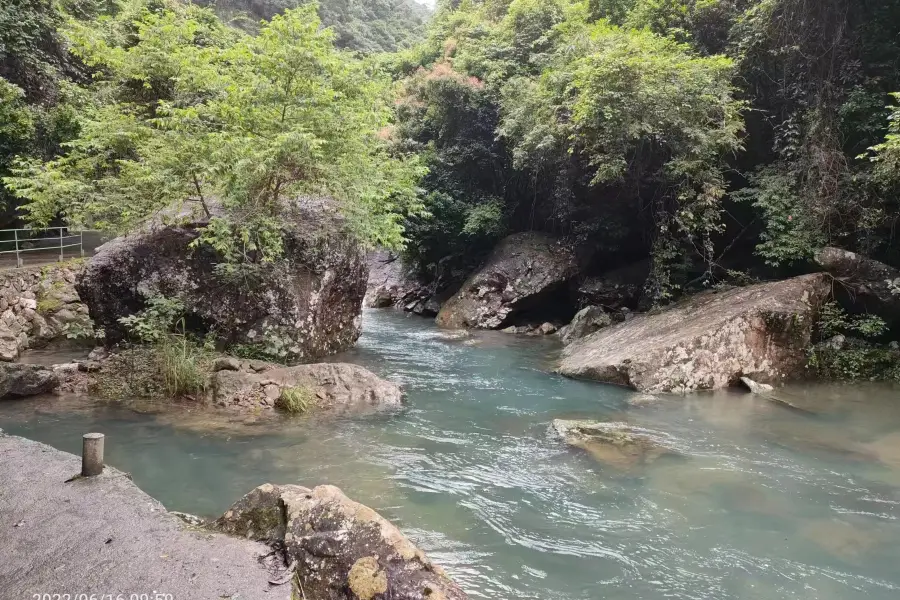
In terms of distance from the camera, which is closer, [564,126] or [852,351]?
[852,351]

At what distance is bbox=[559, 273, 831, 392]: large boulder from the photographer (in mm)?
10508

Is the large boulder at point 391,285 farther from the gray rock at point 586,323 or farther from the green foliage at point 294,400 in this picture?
the green foliage at point 294,400

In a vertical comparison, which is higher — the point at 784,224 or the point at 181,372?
the point at 784,224

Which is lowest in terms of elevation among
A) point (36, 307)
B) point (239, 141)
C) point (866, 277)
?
point (36, 307)

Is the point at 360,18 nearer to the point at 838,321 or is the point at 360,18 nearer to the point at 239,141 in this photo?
the point at 239,141

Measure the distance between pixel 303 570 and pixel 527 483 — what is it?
3235mm

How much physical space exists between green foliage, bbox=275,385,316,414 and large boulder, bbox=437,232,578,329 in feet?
31.4

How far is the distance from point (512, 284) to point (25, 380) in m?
13.0

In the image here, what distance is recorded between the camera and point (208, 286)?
1102 cm

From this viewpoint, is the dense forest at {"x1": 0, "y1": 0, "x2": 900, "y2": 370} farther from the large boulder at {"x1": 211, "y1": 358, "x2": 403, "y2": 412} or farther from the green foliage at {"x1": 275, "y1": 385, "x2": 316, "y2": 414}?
the green foliage at {"x1": 275, "y1": 385, "x2": 316, "y2": 414}

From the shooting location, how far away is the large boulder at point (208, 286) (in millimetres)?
10898

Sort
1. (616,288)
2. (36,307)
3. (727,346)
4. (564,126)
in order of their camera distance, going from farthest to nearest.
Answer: (616,288) → (564,126) → (36,307) → (727,346)

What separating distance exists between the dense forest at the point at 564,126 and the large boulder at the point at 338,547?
6.58m
